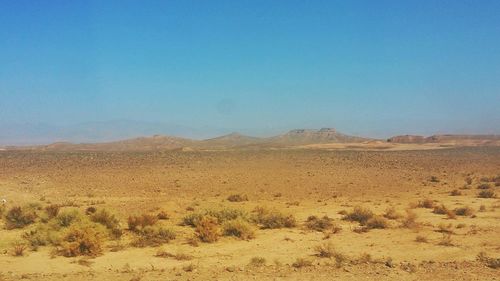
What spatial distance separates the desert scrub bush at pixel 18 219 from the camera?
16403 mm

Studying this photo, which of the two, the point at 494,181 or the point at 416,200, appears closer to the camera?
the point at 416,200

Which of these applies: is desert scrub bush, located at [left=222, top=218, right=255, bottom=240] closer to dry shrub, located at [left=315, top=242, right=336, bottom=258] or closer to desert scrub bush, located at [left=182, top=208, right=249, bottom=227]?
desert scrub bush, located at [left=182, top=208, right=249, bottom=227]

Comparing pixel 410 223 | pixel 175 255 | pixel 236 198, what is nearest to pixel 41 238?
pixel 175 255

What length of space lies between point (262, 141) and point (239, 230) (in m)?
150

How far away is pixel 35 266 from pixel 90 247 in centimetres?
145

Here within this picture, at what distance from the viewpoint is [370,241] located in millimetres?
14508

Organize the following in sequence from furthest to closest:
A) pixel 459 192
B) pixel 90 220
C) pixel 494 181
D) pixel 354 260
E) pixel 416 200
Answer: pixel 494 181
pixel 459 192
pixel 416 200
pixel 90 220
pixel 354 260

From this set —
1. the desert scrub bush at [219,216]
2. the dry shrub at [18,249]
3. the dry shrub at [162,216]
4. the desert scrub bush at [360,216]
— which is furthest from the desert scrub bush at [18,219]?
the desert scrub bush at [360,216]

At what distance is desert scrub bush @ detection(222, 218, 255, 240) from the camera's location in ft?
49.3

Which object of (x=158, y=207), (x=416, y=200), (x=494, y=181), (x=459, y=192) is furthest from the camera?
(x=494, y=181)

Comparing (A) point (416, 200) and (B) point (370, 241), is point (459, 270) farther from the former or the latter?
(A) point (416, 200)

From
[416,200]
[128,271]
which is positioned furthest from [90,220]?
[416,200]

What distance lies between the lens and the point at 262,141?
16512cm

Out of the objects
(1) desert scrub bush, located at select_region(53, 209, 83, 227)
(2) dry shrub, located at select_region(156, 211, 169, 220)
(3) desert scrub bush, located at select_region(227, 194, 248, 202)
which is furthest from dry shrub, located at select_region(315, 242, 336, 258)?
(3) desert scrub bush, located at select_region(227, 194, 248, 202)
